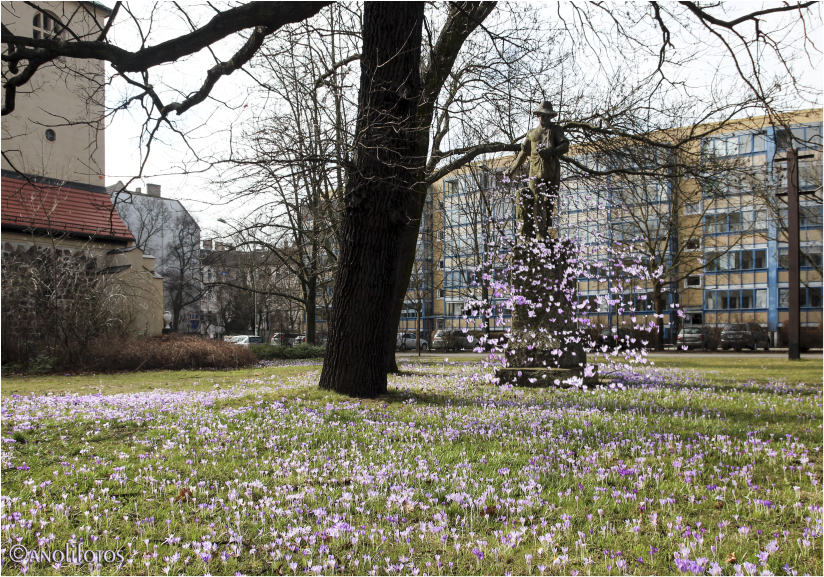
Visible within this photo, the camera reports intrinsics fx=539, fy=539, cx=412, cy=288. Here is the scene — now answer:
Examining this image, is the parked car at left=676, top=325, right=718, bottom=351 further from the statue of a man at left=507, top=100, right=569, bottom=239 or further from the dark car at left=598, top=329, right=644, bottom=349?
the statue of a man at left=507, top=100, right=569, bottom=239

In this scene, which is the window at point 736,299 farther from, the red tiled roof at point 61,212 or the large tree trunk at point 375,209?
the large tree trunk at point 375,209

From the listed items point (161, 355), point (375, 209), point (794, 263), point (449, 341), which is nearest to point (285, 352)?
point (161, 355)

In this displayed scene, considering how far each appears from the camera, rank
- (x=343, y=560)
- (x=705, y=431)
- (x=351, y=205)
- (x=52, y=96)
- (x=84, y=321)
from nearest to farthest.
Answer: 1. (x=343, y=560)
2. (x=705, y=431)
3. (x=351, y=205)
4. (x=84, y=321)
5. (x=52, y=96)

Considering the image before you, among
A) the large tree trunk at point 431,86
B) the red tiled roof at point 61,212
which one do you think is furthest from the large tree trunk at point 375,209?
the red tiled roof at point 61,212

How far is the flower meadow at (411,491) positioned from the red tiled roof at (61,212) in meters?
16.0

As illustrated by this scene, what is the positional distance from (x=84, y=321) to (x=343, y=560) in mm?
16175

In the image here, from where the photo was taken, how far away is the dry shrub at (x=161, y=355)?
16.0 meters

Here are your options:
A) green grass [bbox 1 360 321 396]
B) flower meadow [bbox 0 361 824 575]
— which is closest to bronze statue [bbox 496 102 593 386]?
flower meadow [bbox 0 361 824 575]

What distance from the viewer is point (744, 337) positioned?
34000mm

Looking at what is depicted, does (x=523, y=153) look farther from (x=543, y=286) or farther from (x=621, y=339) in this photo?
(x=621, y=339)

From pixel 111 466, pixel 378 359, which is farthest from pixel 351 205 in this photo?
pixel 111 466

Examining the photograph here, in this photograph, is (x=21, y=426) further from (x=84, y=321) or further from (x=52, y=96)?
(x=52, y=96)

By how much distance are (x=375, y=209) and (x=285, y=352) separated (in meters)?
17.3

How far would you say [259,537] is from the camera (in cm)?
307
